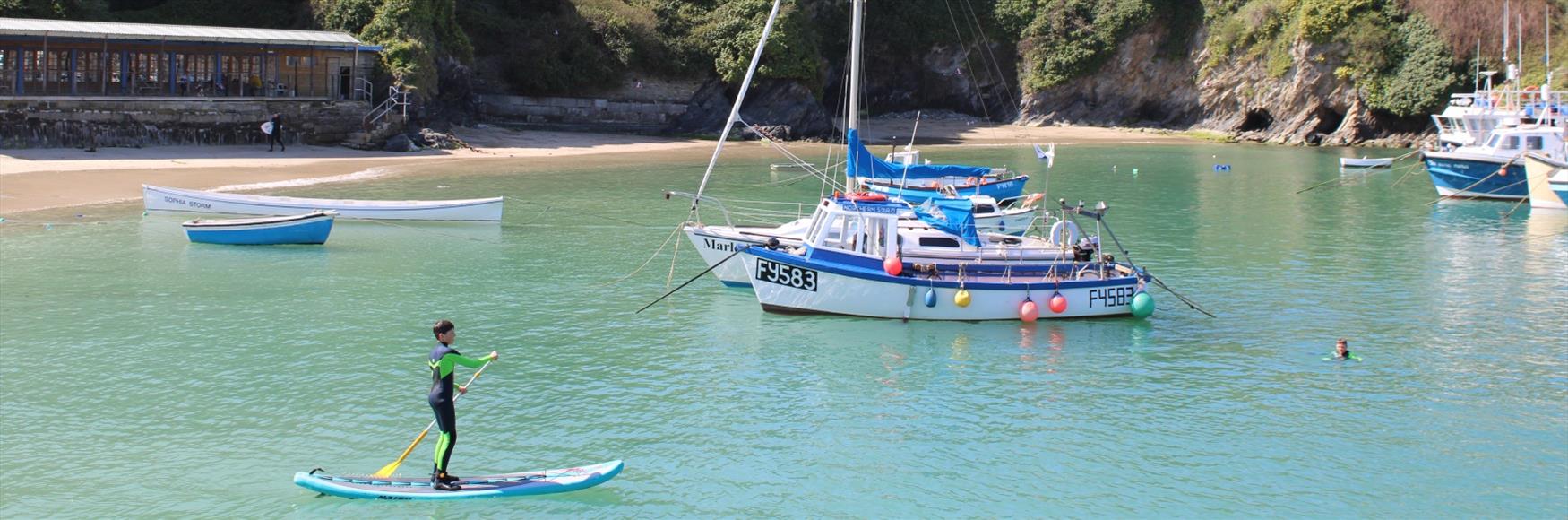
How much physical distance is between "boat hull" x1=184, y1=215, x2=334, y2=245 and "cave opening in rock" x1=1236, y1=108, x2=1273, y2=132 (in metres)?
60.3

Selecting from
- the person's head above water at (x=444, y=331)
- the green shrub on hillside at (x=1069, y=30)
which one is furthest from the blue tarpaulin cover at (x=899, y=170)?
the green shrub on hillside at (x=1069, y=30)

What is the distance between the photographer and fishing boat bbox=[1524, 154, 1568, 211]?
1682 inches

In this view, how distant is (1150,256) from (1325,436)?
14908mm

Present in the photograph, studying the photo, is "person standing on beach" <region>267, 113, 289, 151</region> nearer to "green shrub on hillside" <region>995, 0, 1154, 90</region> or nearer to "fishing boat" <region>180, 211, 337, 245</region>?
"fishing boat" <region>180, 211, 337, 245</region>

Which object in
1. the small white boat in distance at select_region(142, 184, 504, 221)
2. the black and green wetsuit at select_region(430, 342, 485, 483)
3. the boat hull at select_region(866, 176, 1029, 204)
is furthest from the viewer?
the small white boat in distance at select_region(142, 184, 504, 221)

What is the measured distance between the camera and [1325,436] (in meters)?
18.7

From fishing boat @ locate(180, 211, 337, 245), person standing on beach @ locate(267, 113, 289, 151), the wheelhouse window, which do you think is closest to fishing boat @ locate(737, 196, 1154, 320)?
the wheelhouse window

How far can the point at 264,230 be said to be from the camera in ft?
107

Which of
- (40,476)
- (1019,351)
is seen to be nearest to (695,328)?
(1019,351)

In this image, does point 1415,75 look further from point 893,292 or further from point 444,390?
point 444,390

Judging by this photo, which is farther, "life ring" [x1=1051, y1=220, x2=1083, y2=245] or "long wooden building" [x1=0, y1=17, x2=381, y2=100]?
"long wooden building" [x1=0, y1=17, x2=381, y2=100]

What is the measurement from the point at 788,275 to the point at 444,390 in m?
11.0

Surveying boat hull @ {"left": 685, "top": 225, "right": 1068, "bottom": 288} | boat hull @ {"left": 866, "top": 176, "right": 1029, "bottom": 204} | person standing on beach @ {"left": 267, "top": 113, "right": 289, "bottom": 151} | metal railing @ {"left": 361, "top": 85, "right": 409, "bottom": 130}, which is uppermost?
metal railing @ {"left": 361, "top": 85, "right": 409, "bottom": 130}

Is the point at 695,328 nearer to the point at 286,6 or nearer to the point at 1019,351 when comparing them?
the point at 1019,351
